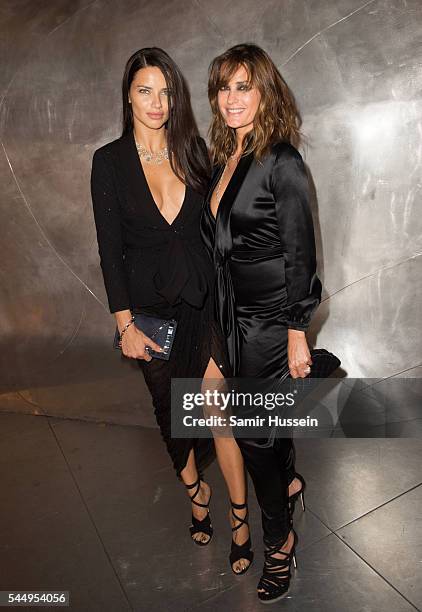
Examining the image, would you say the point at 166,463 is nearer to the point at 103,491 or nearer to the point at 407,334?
the point at 103,491

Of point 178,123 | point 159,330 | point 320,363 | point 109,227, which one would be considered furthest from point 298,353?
point 178,123

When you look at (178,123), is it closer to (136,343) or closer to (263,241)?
(263,241)

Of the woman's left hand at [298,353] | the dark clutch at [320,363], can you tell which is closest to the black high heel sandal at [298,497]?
the dark clutch at [320,363]

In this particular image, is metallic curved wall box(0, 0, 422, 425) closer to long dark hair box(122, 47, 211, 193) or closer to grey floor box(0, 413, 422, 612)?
grey floor box(0, 413, 422, 612)

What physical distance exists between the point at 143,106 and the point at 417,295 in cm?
151

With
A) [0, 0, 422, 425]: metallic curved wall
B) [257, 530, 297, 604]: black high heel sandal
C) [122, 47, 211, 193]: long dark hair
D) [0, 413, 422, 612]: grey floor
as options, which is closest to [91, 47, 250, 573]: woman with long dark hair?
[122, 47, 211, 193]: long dark hair

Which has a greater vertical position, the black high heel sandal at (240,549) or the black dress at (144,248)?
the black dress at (144,248)

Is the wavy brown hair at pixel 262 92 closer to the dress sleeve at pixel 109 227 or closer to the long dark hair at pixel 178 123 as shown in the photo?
the long dark hair at pixel 178 123

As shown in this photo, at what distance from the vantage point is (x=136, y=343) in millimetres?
1970

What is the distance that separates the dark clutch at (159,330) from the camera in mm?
1982

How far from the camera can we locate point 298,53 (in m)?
2.46

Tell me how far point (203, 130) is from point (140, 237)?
2.91 ft

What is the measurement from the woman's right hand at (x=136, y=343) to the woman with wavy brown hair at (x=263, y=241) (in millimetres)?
285

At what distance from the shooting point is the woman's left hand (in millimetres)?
1724
